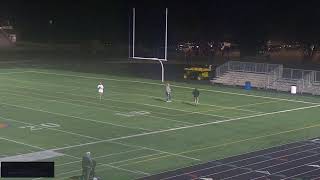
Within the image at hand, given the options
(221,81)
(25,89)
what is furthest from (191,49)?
(25,89)

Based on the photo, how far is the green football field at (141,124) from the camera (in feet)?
76.5

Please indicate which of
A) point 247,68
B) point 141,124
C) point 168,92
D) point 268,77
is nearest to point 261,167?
point 141,124

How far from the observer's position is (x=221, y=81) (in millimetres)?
51125

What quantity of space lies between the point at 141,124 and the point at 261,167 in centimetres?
1030

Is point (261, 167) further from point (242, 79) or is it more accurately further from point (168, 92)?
point (242, 79)

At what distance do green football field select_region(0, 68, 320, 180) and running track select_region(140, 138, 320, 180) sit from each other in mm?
836

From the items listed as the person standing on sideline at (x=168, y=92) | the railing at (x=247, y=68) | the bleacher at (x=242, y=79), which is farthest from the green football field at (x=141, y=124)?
the railing at (x=247, y=68)

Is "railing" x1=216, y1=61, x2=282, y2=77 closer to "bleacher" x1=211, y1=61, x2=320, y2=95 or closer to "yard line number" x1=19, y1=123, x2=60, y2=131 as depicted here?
"bleacher" x1=211, y1=61, x2=320, y2=95

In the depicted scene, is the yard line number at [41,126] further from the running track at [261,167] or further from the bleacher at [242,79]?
the bleacher at [242,79]

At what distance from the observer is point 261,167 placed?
69.8 ft

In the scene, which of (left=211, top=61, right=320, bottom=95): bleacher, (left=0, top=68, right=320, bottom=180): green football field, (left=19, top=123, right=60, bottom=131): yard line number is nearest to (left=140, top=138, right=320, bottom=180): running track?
(left=0, top=68, right=320, bottom=180): green football field

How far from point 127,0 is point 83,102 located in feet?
183

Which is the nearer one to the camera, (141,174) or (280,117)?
(141,174)

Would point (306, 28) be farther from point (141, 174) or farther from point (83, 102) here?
point (141, 174)
